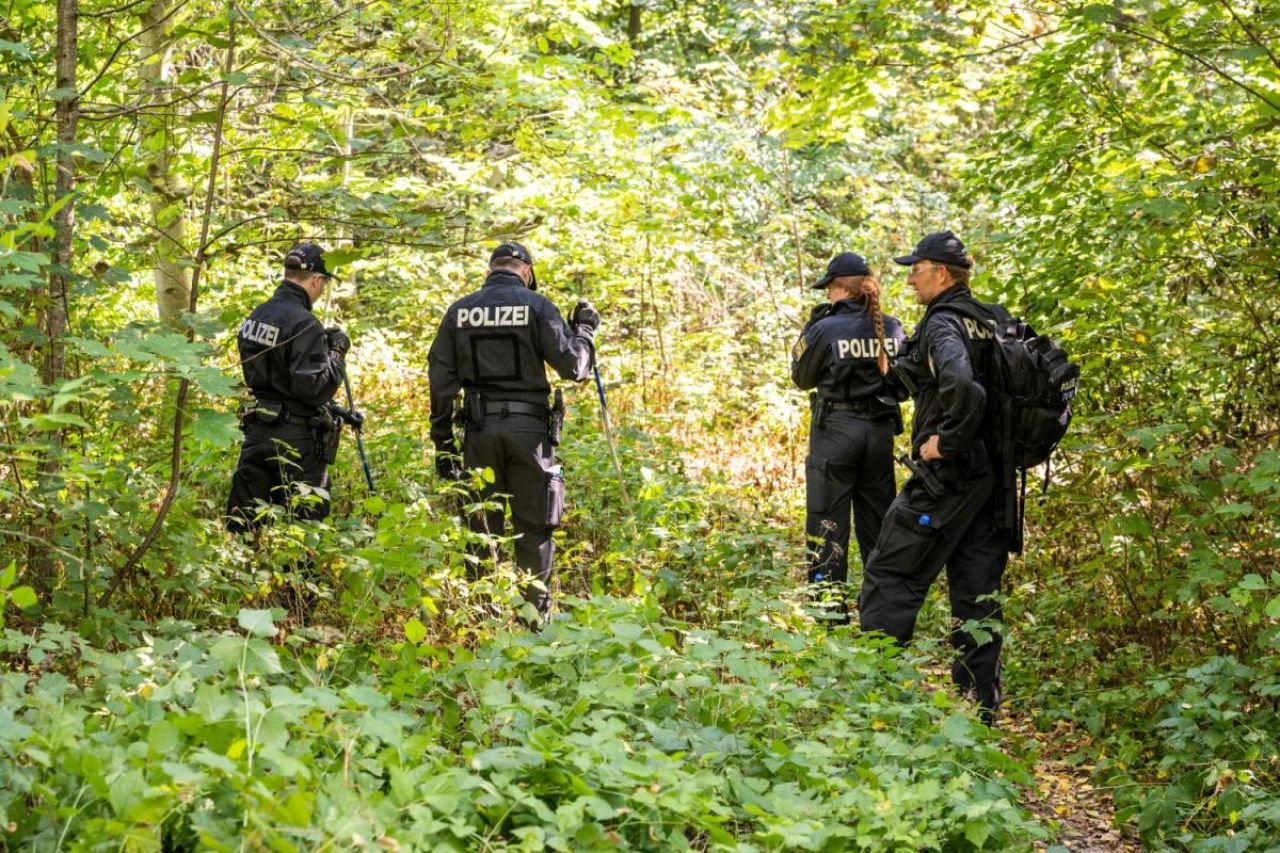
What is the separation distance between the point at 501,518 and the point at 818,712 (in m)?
2.97

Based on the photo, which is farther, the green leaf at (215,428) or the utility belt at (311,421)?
the utility belt at (311,421)

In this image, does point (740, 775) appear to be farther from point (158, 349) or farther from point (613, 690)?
point (158, 349)

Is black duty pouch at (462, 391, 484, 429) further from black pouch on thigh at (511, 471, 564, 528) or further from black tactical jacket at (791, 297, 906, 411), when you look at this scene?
black tactical jacket at (791, 297, 906, 411)

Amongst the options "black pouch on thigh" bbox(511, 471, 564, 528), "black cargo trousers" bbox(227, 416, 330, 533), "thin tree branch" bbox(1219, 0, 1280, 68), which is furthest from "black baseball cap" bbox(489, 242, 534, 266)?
"thin tree branch" bbox(1219, 0, 1280, 68)

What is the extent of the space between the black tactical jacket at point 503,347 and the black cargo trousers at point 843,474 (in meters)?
1.62

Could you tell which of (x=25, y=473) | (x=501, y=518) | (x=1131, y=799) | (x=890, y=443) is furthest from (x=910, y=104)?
(x=25, y=473)

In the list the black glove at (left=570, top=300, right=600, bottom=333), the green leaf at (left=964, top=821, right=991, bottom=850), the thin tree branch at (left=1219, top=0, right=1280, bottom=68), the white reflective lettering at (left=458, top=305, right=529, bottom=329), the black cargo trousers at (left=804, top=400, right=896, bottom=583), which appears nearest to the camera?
the green leaf at (left=964, top=821, right=991, bottom=850)

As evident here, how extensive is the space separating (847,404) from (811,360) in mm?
351

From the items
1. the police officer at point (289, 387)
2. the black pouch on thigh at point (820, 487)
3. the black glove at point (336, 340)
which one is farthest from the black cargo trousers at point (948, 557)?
the black glove at point (336, 340)

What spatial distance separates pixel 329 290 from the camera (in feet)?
42.5

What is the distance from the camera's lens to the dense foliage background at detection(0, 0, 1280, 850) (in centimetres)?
306

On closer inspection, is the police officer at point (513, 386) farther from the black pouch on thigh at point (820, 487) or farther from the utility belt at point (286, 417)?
the black pouch on thigh at point (820, 487)

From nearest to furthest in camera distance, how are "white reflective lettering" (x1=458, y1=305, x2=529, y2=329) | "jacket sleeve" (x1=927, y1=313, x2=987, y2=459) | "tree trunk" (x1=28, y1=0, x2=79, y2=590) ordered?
1. "tree trunk" (x1=28, y1=0, x2=79, y2=590)
2. "jacket sleeve" (x1=927, y1=313, x2=987, y2=459)
3. "white reflective lettering" (x1=458, y1=305, x2=529, y2=329)

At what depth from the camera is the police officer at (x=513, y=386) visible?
21.8 feet
